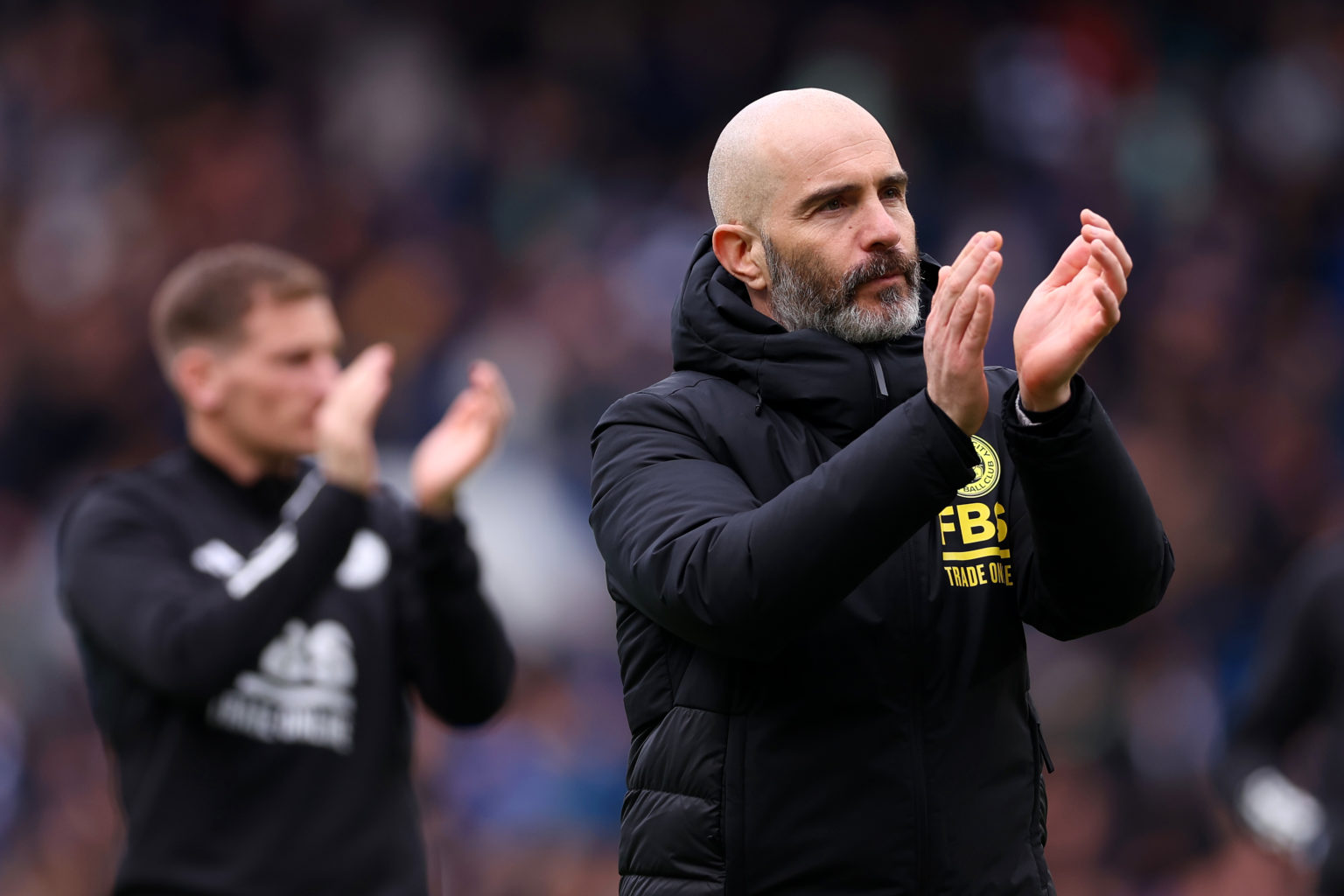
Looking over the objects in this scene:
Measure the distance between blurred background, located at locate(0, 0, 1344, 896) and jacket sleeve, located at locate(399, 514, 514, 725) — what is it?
3102 millimetres

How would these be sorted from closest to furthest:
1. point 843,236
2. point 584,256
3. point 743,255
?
point 843,236, point 743,255, point 584,256

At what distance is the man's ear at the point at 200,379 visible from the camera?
4.42 meters

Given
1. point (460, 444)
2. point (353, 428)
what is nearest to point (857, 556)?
point (353, 428)

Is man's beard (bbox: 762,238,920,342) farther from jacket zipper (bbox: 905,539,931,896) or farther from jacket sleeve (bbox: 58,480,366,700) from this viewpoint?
jacket sleeve (bbox: 58,480,366,700)

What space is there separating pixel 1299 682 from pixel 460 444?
257cm

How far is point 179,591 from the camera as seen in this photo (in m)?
4.03

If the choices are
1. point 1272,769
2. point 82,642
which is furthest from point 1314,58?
point 82,642

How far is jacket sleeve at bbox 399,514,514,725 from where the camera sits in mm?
4195

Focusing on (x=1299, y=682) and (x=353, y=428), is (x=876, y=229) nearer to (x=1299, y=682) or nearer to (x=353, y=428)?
(x=353, y=428)

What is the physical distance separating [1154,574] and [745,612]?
638mm

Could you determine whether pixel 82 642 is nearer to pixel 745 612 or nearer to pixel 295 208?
pixel 745 612

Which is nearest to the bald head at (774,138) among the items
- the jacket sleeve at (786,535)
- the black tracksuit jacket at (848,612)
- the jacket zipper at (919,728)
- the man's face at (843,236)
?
the man's face at (843,236)

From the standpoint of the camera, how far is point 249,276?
454 cm

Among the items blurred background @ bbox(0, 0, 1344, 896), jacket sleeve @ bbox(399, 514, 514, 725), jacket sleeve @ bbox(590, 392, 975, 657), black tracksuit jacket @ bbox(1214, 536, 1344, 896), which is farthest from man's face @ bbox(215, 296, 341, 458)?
blurred background @ bbox(0, 0, 1344, 896)
